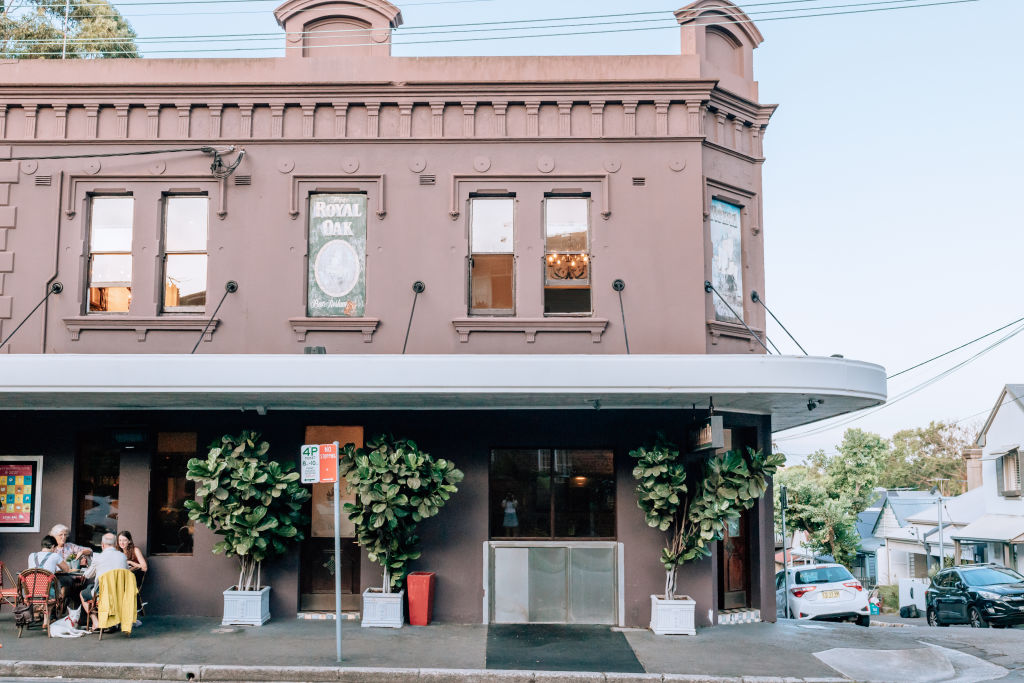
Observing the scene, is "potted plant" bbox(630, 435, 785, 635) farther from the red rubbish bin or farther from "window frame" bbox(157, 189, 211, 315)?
"window frame" bbox(157, 189, 211, 315)

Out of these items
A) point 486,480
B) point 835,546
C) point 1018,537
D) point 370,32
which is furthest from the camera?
point 835,546

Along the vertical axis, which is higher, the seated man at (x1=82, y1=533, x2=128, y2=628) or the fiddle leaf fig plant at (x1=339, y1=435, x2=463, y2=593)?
the fiddle leaf fig plant at (x1=339, y1=435, x2=463, y2=593)

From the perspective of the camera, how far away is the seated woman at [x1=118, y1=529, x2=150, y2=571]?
13.3m

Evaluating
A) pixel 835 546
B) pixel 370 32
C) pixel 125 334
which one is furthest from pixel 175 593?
A: pixel 835 546

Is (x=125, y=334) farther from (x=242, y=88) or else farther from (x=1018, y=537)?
(x=1018, y=537)

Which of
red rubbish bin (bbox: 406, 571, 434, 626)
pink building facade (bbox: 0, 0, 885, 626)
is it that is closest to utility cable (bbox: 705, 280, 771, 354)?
pink building facade (bbox: 0, 0, 885, 626)

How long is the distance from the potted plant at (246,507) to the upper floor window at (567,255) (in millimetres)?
4556

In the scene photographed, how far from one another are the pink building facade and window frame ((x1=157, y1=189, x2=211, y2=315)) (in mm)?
45

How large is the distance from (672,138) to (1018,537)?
24.4 meters

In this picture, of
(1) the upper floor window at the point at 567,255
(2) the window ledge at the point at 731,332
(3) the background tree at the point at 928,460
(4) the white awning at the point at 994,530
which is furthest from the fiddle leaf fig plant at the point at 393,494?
(3) the background tree at the point at 928,460

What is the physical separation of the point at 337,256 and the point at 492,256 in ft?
7.57

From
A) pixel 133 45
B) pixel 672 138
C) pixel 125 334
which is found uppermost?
pixel 133 45

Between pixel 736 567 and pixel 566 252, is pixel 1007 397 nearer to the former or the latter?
pixel 736 567

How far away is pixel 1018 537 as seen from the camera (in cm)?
3194
